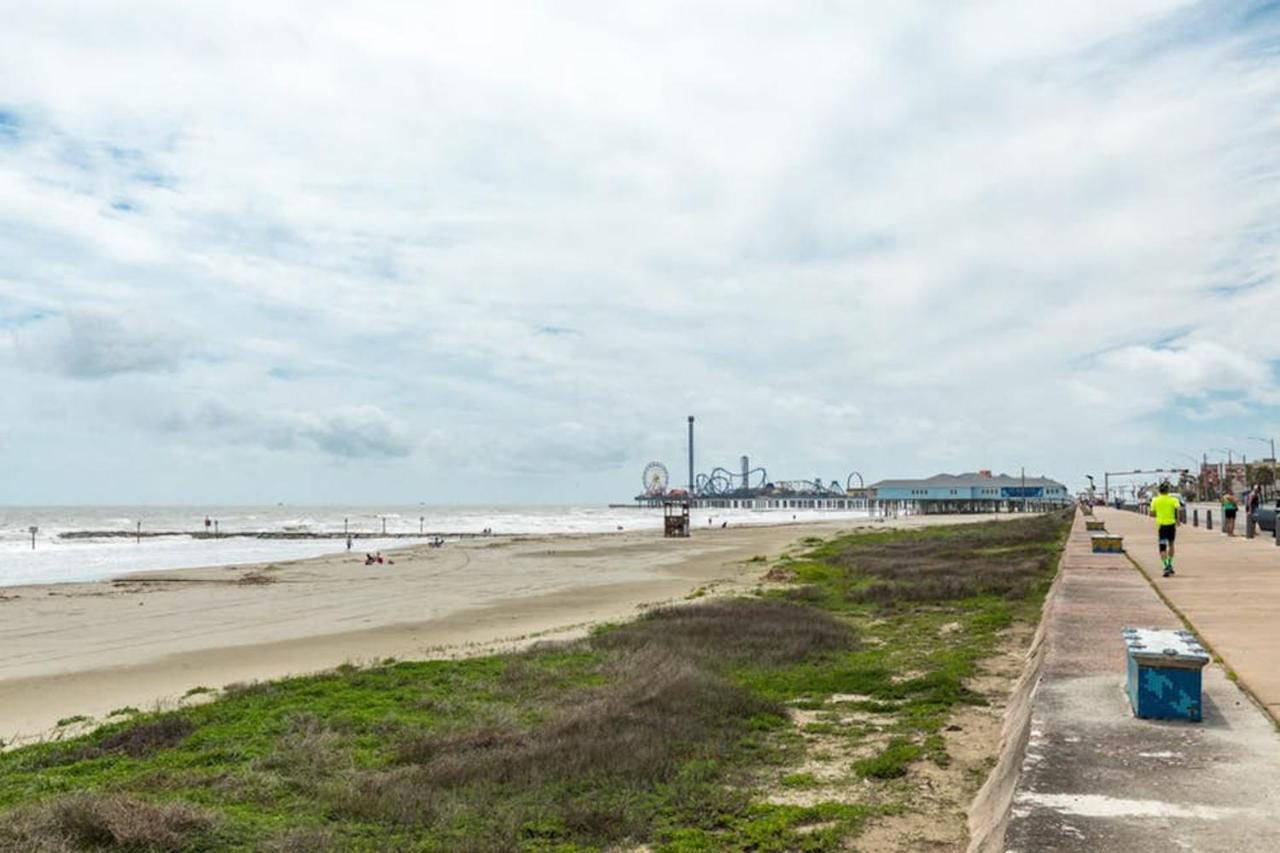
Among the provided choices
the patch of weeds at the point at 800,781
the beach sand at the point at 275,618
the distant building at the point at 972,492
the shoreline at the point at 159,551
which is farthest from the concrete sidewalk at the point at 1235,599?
the distant building at the point at 972,492

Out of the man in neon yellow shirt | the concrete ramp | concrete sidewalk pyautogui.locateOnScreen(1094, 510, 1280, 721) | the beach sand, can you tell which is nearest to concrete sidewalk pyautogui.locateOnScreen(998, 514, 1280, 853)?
the concrete ramp

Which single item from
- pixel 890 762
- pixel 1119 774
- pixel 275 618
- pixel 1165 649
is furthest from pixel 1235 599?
pixel 275 618

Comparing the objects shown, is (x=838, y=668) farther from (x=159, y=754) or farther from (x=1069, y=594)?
(x=159, y=754)

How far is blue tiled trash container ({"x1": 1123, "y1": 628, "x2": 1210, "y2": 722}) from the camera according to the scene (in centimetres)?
595

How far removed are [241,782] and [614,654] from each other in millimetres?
6800

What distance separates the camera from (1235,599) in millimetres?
13039

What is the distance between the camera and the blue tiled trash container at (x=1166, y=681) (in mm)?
5949

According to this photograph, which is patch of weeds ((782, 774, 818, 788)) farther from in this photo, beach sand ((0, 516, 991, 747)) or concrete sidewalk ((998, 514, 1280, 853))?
beach sand ((0, 516, 991, 747))

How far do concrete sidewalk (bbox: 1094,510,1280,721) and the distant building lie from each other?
134 metres

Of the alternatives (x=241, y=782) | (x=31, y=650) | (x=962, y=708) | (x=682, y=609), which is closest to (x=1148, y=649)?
(x=962, y=708)

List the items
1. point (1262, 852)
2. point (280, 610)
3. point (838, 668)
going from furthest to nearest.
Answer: point (280, 610) < point (838, 668) < point (1262, 852)

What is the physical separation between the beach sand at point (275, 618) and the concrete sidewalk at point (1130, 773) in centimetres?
1094

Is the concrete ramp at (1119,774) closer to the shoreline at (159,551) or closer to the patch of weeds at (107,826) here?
the patch of weeds at (107,826)

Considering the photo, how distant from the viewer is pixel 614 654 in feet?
45.6
